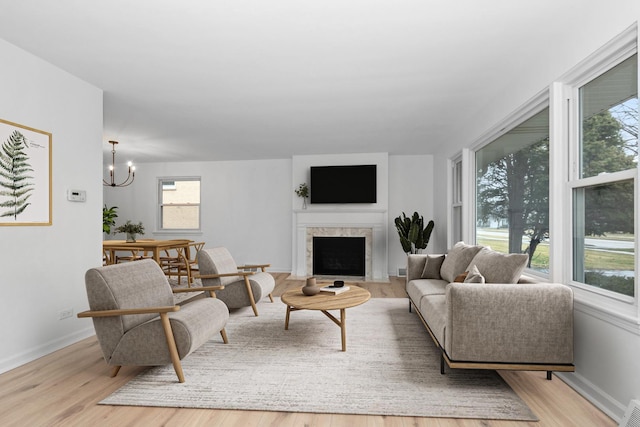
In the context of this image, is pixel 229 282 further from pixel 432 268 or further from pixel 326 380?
pixel 432 268

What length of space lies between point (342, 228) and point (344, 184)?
2.82 feet

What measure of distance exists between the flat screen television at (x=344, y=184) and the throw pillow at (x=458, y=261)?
9.38 feet

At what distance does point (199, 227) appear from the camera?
7691 millimetres

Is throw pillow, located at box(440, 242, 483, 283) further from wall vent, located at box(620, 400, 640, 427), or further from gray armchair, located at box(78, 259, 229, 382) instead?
gray armchair, located at box(78, 259, 229, 382)

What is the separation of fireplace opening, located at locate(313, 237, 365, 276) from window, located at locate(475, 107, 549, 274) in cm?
269

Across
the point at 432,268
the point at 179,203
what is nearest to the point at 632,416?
the point at 432,268

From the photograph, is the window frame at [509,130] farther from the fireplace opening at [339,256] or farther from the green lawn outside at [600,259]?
the fireplace opening at [339,256]

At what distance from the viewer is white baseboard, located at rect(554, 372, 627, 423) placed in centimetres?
193

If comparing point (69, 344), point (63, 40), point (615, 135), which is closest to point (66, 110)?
point (63, 40)

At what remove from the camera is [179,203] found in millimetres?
7785

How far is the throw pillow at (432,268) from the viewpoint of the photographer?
425 centimetres

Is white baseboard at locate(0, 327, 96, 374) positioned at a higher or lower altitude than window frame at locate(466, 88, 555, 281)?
lower

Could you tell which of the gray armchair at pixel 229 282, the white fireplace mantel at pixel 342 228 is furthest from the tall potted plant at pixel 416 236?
the gray armchair at pixel 229 282

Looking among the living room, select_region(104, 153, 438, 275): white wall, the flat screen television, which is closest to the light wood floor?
the living room
